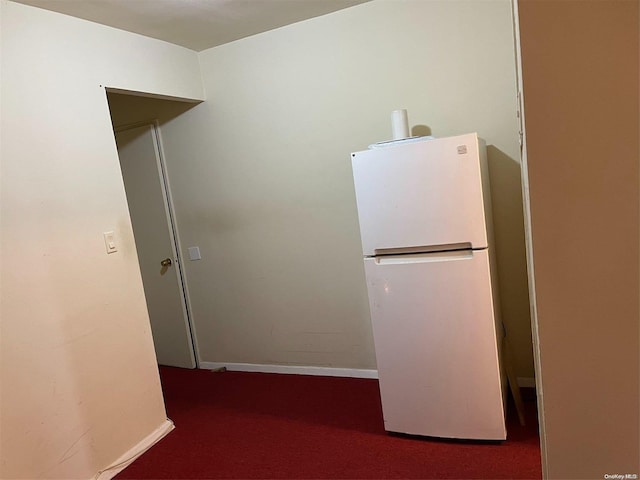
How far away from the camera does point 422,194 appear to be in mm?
1944

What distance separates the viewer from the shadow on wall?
91.9 inches

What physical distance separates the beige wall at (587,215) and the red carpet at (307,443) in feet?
4.51

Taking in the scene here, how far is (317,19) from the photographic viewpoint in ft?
8.54

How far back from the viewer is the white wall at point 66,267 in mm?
1831

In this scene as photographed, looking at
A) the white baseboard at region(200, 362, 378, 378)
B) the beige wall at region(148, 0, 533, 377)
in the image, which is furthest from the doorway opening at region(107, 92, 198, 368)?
the white baseboard at region(200, 362, 378, 378)

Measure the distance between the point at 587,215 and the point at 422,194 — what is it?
4.20ft

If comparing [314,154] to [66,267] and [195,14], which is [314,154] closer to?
[195,14]

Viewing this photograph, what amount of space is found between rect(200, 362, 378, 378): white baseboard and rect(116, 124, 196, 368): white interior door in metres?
0.27

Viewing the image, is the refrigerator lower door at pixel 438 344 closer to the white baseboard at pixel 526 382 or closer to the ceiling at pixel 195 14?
the white baseboard at pixel 526 382

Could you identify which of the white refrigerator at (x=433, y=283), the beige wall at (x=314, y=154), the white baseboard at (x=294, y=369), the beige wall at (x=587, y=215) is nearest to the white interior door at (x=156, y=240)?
the beige wall at (x=314, y=154)

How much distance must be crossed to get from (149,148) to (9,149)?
1458 millimetres

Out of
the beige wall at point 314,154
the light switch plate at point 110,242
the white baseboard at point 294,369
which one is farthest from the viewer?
the white baseboard at point 294,369

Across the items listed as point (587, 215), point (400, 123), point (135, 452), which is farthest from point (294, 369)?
point (587, 215)

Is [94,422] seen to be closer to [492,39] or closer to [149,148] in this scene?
[149,148]
